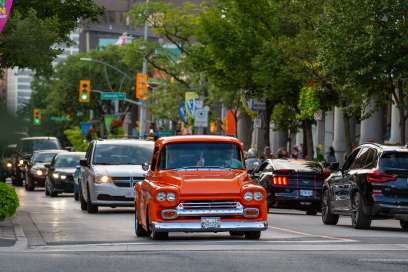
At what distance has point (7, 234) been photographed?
22.4 metres

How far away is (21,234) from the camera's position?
22.6 metres

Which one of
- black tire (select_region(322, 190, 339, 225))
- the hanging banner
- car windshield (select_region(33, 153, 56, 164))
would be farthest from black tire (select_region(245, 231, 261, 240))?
car windshield (select_region(33, 153, 56, 164))

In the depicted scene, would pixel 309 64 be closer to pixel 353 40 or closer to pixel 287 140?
pixel 353 40

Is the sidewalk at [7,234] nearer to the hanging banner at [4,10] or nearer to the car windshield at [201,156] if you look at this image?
the car windshield at [201,156]

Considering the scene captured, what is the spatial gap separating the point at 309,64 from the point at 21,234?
22.2m

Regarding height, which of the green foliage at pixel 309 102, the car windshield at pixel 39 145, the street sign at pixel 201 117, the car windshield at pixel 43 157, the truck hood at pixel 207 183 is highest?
the green foliage at pixel 309 102

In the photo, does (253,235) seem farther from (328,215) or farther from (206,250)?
(328,215)

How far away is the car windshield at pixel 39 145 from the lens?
2532 inches

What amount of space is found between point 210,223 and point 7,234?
13.1 feet

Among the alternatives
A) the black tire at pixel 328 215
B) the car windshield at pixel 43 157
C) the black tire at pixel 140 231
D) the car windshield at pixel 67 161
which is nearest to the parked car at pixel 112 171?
the black tire at pixel 328 215

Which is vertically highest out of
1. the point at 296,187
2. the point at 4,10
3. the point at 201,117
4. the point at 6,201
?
the point at 4,10

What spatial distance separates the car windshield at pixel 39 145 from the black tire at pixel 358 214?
3875 centimetres

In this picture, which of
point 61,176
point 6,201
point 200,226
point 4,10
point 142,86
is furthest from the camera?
point 142,86

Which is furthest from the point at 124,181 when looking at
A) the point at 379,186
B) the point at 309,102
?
the point at 309,102
